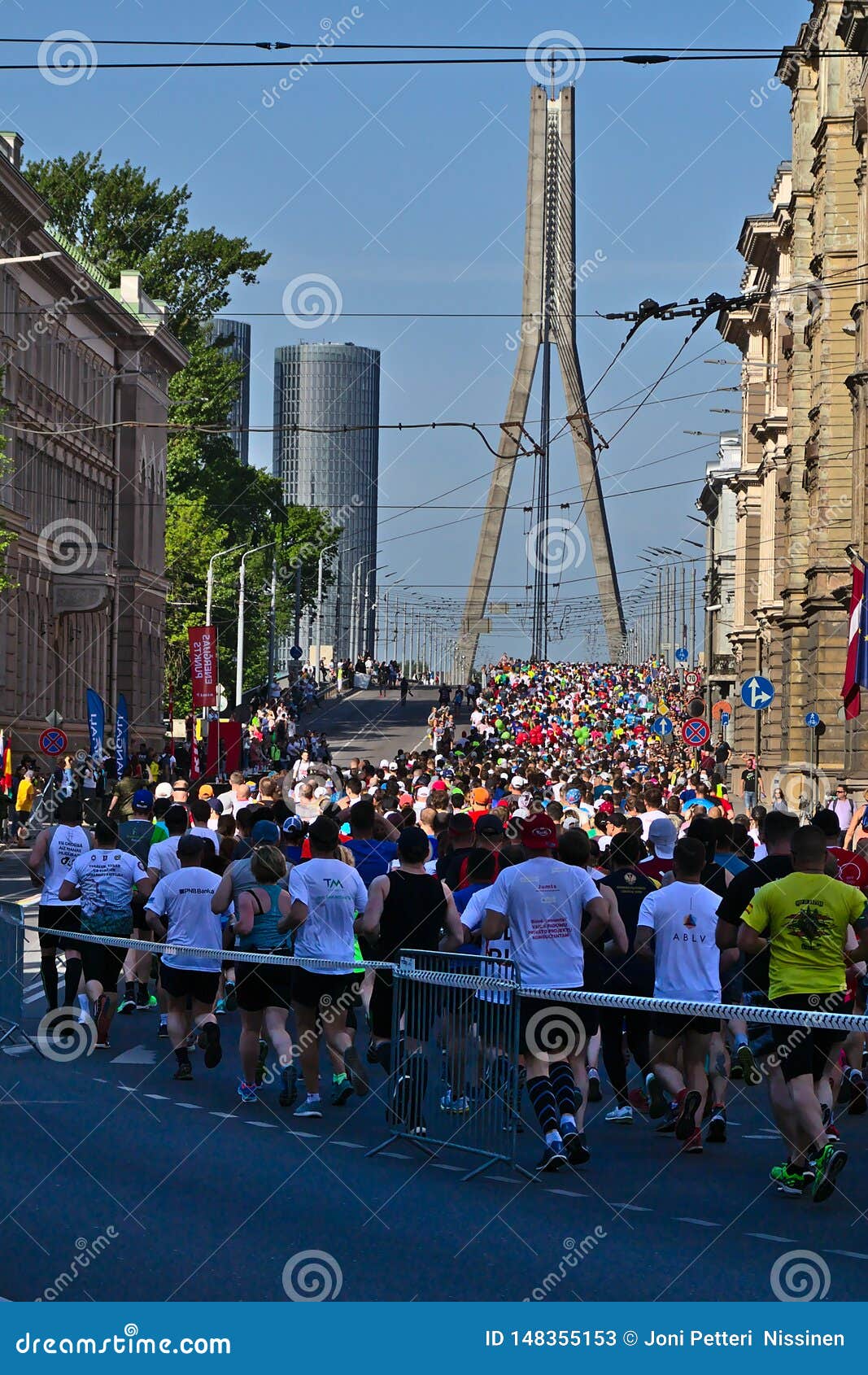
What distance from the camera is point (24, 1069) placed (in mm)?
14359

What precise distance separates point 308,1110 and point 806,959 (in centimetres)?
369

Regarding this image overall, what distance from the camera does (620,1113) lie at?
13.1 meters

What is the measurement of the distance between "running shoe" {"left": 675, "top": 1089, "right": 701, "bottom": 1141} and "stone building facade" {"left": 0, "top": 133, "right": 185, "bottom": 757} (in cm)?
3365

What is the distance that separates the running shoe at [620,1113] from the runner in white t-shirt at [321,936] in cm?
161

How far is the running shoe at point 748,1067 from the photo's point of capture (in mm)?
14383

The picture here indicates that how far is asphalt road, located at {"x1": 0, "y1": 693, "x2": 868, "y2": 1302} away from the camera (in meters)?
8.11

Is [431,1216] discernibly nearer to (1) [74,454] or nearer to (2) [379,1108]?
(2) [379,1108]

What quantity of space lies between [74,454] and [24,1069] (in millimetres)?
54680

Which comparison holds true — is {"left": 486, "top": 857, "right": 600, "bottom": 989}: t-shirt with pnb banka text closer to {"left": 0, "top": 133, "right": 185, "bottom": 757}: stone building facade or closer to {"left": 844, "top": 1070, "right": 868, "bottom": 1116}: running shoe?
{"left": 844, "top": 1070, "right": 868, "bottom": 1116}: running shoe

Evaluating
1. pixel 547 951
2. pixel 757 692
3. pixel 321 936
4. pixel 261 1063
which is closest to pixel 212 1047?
pixel 261 1063

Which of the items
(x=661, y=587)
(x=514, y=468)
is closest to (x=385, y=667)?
(x=661, y=587)

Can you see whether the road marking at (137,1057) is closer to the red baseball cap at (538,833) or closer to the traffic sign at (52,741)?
the red baseball cap at (538,833)

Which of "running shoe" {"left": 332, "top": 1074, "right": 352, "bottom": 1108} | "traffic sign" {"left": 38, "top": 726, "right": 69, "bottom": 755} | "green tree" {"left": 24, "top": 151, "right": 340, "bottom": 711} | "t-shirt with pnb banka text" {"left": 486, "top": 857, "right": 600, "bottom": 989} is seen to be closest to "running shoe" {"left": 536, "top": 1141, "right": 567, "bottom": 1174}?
"t-shirt with pnb banka text" {"left": 486, "top": 857, "right": 600, "bottom": 989}

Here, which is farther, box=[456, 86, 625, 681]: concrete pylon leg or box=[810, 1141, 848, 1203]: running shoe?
box=[456, 86, 625, 681]: concrete pylon leg
